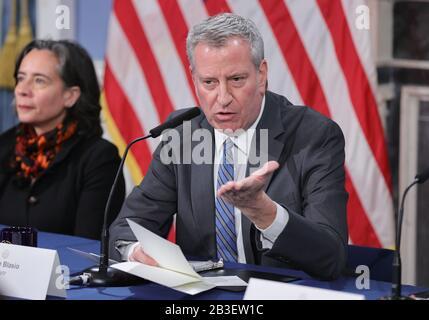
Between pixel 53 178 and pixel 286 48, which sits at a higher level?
pixel 286 48

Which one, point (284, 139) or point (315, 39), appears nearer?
point (284, 139)

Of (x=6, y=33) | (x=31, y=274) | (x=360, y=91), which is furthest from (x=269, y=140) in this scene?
(x=6, y=33)

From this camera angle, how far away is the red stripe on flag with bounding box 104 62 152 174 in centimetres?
394

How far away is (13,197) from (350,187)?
5.17 feet

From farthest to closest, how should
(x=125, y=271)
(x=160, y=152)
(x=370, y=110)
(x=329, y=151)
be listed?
1. (x=370, y=110)
2. (x=160, y=152)
3. (x=329, y=151)
4. (x=125, y=271)

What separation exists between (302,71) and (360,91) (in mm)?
301

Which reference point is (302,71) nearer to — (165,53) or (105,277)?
(165,53)

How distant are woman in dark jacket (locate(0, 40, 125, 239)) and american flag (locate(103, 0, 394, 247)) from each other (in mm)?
381

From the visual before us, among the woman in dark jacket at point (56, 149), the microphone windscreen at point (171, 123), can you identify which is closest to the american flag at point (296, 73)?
the woman in dark jacket at point (56, 149)

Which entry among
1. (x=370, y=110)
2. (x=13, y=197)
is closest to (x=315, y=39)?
(x=370, y=110)

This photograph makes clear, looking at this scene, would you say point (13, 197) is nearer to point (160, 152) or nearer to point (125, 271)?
point (160, 152)

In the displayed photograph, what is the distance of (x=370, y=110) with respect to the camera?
3393mm

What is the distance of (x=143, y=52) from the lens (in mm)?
3949
